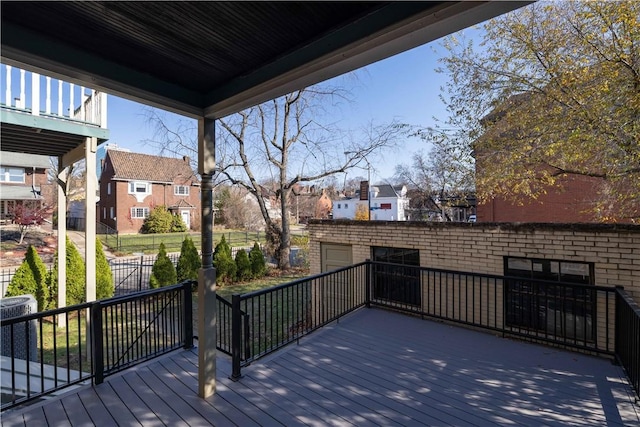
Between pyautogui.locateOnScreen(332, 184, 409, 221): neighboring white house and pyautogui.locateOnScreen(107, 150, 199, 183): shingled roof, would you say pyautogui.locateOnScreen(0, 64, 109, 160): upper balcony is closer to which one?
pyautogui.locateOnScreen(107, 150, 199, 183): shingled roof

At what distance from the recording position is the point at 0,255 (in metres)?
14.0

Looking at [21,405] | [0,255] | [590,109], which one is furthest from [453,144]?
[0,255]

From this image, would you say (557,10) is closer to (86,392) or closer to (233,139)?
(86,392)

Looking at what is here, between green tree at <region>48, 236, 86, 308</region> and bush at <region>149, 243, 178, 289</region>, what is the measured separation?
2075 millimetres

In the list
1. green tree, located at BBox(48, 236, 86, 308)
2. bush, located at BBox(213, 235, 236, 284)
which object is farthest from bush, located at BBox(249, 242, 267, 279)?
green tree, located at BBox(48, 236, 86, 308)

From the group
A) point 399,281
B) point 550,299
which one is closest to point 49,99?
point 399,281

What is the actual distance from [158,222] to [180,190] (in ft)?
16.8

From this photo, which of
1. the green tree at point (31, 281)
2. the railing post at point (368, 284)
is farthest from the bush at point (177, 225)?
the railing post at point (368, 284)

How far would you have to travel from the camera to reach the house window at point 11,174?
2109 cm

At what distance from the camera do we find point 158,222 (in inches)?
1001

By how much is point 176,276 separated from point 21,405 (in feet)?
25.1

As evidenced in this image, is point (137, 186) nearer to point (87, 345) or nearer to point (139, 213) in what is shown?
point (139, 213)

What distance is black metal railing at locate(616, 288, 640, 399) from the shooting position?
9.28 feet

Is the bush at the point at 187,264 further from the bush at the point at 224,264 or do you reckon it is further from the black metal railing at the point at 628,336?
the black metal railing at the point at 628,336
